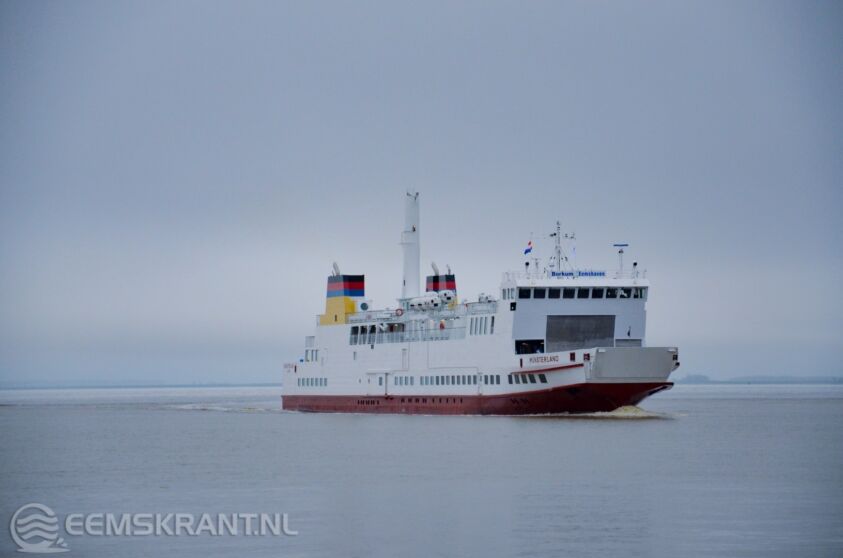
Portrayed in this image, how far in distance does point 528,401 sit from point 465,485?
2776 cm

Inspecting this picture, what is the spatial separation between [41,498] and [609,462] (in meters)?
21.0

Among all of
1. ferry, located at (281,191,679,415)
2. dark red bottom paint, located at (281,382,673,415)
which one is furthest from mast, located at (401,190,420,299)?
dark red bottom paint, located at (281,382,673,415)

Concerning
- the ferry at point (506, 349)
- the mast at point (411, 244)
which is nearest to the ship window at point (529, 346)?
the ferry at point (506, 349)

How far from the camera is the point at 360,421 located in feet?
257

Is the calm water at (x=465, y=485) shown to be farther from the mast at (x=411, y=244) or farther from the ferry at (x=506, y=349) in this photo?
the mast at (x=411, y=244)

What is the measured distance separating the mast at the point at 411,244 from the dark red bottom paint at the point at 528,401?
31.3 feet

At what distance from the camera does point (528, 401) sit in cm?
7075

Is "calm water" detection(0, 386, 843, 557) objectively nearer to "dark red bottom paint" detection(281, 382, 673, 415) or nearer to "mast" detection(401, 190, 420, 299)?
"dark red bottom paint" detection(281, 382, 673, 415)

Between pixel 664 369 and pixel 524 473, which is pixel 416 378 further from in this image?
pixel 524 473

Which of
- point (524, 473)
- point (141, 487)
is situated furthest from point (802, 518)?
point (141, 487)

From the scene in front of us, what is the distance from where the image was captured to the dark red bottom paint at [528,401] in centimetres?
6769

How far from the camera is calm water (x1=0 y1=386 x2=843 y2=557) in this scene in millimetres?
31891

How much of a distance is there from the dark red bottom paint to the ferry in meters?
0.07

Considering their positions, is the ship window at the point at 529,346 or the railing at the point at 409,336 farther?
the railing at the point at 409,336
